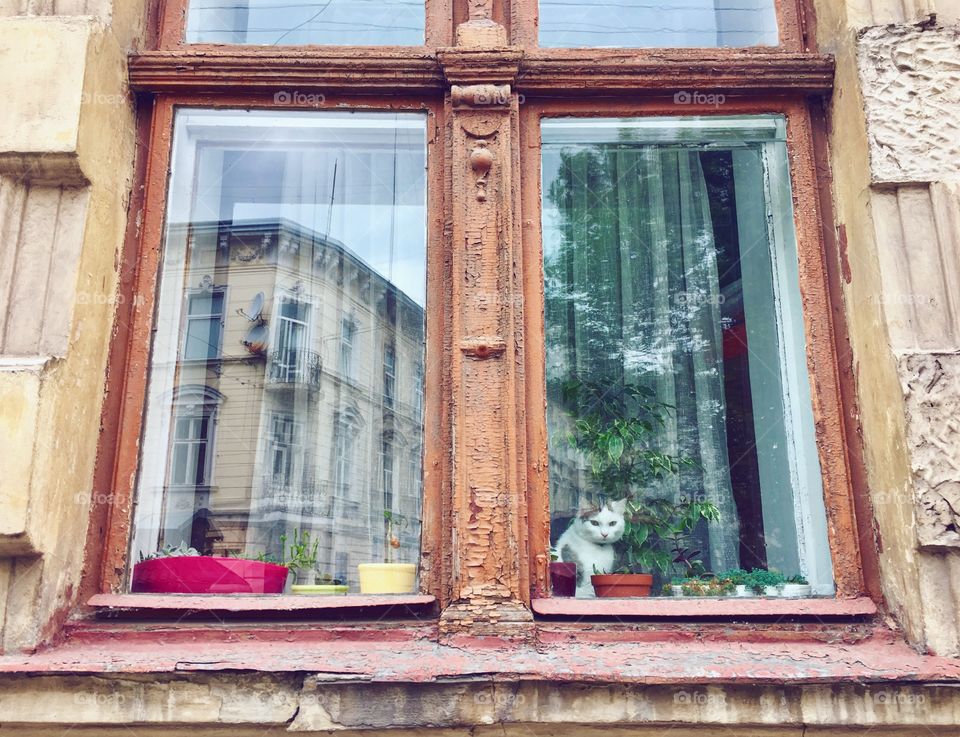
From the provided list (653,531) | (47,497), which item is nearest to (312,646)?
(47,497)

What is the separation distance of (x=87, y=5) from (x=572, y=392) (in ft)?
7.01

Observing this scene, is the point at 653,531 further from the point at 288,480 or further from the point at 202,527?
the point at 202,527

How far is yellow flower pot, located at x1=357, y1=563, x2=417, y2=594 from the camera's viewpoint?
9.44 ft

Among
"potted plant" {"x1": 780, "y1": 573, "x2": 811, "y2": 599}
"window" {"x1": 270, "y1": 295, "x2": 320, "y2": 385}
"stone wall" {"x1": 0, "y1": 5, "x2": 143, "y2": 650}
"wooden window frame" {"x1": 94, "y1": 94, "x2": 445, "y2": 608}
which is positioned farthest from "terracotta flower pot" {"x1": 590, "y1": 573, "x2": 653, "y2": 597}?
"stone wall" {"x1": 0, "y1": 5, "x2": 143, "y2": 650}

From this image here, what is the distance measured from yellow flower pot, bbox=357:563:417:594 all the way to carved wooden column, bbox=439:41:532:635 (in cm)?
17

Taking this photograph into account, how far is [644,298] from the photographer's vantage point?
3393 mm

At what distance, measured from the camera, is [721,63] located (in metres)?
3.28

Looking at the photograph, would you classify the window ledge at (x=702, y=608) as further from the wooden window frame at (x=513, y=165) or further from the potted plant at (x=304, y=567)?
the potted plant at (x=304, y=567)

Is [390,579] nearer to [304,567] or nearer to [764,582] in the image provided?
[304,567]
